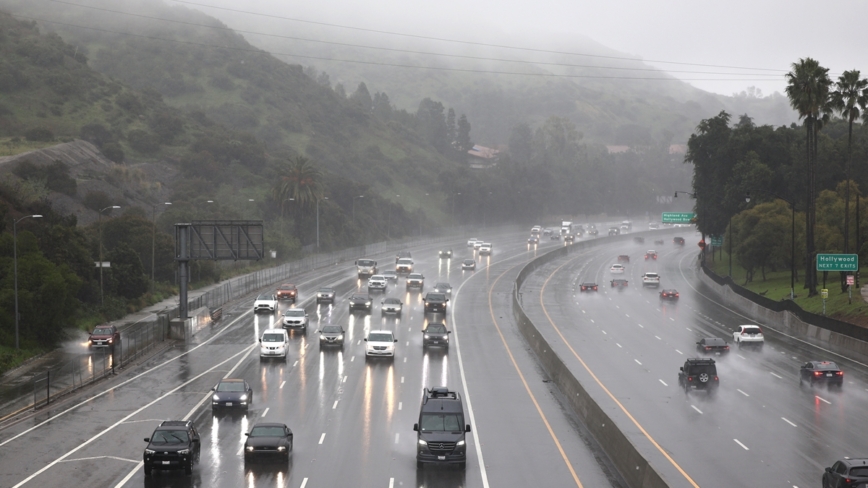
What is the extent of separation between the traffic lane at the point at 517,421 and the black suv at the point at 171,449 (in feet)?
30.8

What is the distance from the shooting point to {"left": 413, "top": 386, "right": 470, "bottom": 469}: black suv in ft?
97.0

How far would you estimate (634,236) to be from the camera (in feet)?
576

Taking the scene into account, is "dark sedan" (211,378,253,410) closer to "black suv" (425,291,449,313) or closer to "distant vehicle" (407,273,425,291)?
"black suv" (425,291,449,313)

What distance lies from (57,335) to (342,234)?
311 feet

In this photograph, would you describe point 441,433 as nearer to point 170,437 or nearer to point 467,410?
point 170,437

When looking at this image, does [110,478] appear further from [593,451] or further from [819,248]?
[819,248]

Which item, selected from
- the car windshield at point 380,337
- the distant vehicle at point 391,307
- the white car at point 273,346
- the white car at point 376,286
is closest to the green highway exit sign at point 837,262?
the distant vehicle at point 391,307

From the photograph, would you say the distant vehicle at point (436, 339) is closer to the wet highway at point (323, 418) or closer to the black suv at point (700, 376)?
the wet highway at point (323, 418)

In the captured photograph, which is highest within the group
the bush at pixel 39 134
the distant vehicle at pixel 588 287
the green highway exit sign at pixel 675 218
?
the bush at pixel 39 134

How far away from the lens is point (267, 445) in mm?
29859

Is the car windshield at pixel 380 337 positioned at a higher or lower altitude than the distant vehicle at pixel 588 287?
higher

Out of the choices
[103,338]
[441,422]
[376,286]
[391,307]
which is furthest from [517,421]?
[376,286]

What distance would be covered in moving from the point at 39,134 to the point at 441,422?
115067 millimetres

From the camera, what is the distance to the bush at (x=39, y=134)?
12812cm
